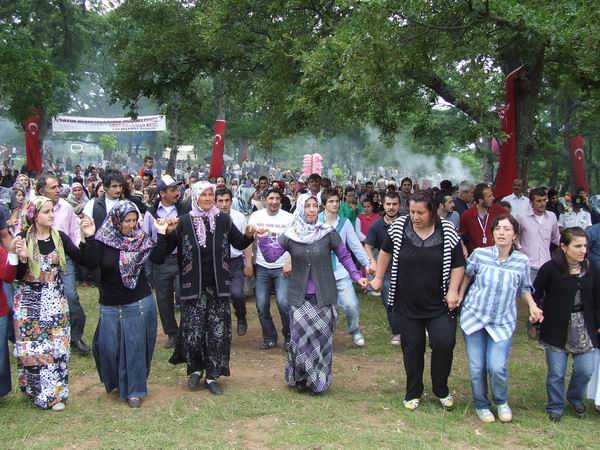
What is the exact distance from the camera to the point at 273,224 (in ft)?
22.8

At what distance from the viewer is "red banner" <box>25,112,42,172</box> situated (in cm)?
1544

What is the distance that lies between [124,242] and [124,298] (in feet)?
1.50

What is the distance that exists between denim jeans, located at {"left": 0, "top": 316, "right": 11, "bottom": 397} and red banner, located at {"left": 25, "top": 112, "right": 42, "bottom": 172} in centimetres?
1130

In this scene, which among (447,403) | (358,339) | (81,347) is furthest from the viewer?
(358,339)

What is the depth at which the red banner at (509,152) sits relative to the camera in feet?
30.0

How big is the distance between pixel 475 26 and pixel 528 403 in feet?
15.7

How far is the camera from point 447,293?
4793 mm

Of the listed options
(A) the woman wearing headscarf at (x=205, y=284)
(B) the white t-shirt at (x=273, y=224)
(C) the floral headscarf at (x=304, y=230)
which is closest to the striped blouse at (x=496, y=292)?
(C) the floral headscarf at (x=304, y=230)

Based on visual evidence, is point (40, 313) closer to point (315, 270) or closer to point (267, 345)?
point (315, 270)

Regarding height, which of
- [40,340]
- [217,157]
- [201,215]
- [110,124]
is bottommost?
[40,340]

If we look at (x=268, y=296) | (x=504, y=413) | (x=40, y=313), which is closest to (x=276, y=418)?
(x=504, y=413)

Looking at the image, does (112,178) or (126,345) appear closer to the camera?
(126,345)

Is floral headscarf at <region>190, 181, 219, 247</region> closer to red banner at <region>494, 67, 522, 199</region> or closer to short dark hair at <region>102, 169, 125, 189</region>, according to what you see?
short dark hair at <region>102, 169, 125, 189</region>

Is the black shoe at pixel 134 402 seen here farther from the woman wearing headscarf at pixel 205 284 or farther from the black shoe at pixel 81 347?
the black shoe at pixel 81 347
